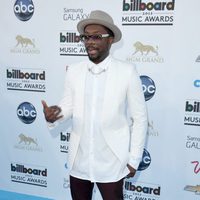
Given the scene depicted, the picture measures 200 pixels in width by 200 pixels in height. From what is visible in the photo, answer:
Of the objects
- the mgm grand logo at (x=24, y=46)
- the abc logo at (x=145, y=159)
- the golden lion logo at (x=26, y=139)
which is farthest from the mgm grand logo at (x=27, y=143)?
Result: the abc logo at (x=145, y=159)

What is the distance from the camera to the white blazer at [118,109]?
1.49 metres

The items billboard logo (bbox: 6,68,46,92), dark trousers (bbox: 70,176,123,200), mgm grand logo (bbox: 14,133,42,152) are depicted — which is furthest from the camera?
mgm grand logo (bbox: 14,133,42,152)

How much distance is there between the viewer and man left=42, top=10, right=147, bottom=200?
58.3 inches

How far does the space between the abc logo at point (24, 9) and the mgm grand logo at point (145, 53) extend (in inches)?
36.0

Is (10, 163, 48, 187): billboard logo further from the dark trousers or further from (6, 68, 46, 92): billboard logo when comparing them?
the dark trousers

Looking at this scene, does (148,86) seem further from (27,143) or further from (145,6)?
(27,143)

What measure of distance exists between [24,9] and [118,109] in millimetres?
1379

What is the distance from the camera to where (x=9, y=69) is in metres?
2.51

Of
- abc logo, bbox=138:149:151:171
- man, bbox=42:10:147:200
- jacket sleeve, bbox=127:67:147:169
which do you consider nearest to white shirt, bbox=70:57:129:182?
man, bbox=42:10:147:200

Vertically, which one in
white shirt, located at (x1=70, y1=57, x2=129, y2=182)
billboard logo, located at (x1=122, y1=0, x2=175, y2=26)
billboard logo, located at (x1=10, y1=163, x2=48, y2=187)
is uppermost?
billboard logo, located at (x1=122, y1=0, x2=175, y2=26)

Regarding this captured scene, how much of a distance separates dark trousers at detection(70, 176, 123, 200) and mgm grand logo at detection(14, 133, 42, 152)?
998 mm

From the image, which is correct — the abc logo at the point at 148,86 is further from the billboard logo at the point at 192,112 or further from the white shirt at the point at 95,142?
the white shirt at the point at 95,142

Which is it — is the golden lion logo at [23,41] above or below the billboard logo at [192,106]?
above

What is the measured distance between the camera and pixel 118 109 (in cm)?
150
